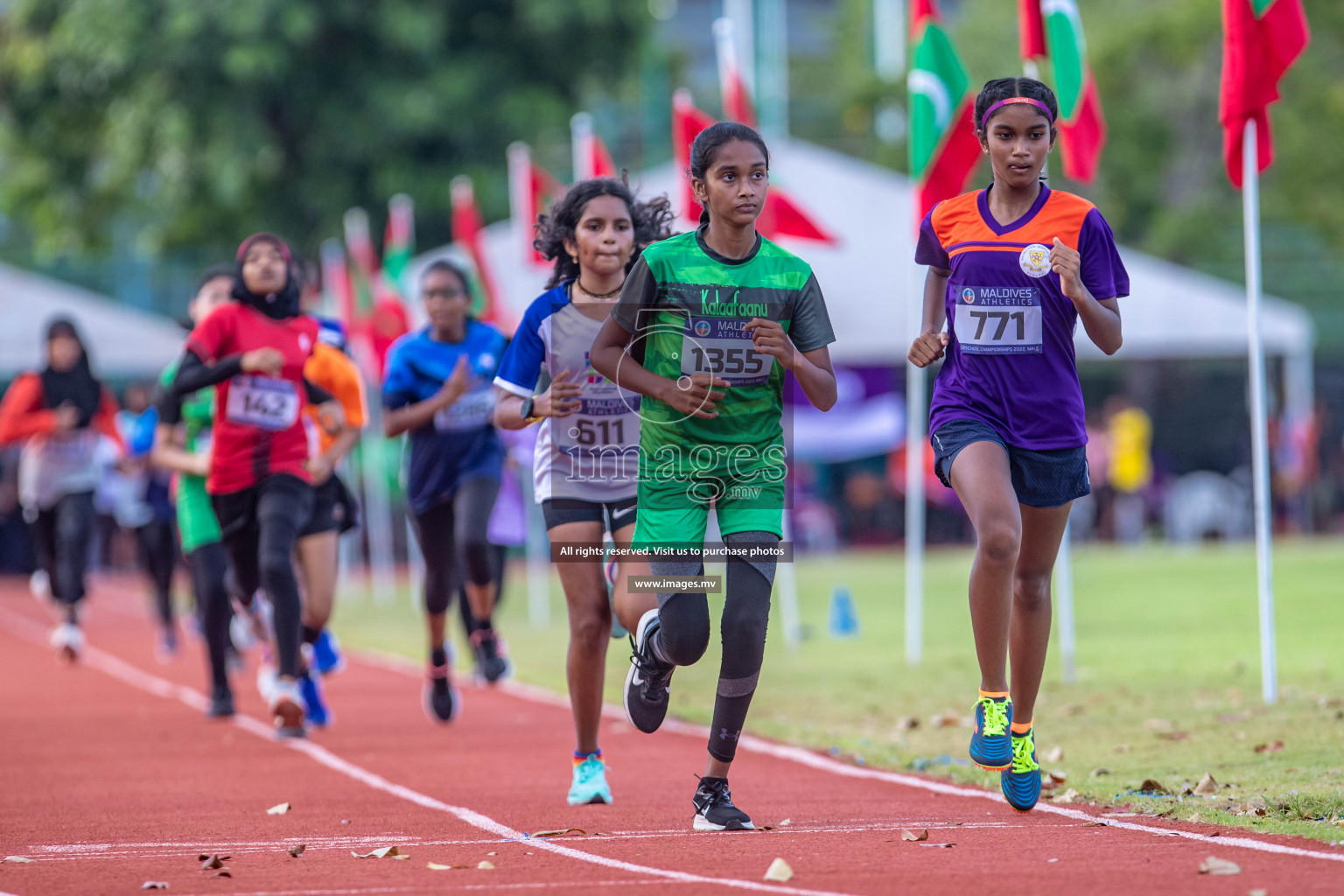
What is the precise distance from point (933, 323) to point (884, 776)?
2199mm

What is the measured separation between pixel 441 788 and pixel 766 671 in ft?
17.7

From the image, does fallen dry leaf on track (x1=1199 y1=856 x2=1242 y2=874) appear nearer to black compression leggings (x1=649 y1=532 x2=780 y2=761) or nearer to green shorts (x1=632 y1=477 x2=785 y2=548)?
black compression leggings (x1=649 y1=532 x2=780 y2=761)

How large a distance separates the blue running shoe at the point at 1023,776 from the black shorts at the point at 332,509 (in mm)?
4716

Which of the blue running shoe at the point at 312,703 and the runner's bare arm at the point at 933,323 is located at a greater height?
the runner's bare arm at the point at 933,323

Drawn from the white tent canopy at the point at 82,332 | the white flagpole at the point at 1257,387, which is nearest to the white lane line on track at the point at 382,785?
the white flagpole at the point at 1257,387

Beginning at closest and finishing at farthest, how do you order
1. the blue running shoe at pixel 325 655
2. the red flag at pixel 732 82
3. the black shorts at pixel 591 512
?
the black shorts at pixel 591 512, the blue running shoe at pixel 325 655, the red flag at pixel 732 82

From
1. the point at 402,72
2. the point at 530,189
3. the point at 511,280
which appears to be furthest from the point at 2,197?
the point at 530,189

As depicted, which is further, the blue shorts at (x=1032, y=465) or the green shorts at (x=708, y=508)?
the blue shorts at (x=1032, y=465)

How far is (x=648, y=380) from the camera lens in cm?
612

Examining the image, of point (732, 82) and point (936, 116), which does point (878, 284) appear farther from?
point (936, 116)

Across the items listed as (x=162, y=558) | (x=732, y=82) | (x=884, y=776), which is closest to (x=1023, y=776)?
(x=884, y=776)

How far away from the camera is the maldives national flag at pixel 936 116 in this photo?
1201 cm

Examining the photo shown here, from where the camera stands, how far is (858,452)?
29.0m

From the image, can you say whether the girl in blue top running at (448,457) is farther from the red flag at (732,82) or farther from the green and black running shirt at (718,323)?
the red flag at (732,82)
